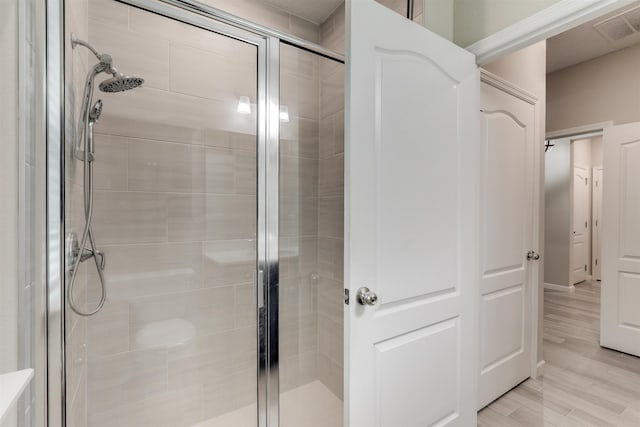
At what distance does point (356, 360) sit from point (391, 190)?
64 cm

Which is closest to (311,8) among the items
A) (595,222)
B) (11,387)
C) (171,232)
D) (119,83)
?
(119,83)

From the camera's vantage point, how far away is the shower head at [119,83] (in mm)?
1303

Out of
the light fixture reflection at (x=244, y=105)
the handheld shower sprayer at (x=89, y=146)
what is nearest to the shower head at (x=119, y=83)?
the handheld shower sprayer at (x=89, y=146)

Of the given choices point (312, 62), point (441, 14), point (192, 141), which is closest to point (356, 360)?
point (192, 141)

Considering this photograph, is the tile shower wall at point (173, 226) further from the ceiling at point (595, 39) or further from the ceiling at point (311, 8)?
the ceiling at point (595, 39)

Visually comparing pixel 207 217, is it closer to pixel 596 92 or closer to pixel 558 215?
pixel 596 92

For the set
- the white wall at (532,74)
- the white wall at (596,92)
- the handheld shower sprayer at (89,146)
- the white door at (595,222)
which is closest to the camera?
the handheld shower sprayer at (89,146)

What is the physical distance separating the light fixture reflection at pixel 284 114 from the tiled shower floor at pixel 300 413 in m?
1.63

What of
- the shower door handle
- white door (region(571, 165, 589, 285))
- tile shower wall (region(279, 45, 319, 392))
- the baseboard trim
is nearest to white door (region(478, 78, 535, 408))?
tile shower wall (region(279, 45, 319, 392))

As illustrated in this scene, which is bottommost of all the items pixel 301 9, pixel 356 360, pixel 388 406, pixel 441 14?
pixel 388 406

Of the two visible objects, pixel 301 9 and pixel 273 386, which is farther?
pixel 301 9

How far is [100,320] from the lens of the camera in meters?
1.51

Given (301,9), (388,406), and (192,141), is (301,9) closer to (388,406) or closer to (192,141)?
(192,141)

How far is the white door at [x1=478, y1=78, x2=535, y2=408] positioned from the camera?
6.26 ft
